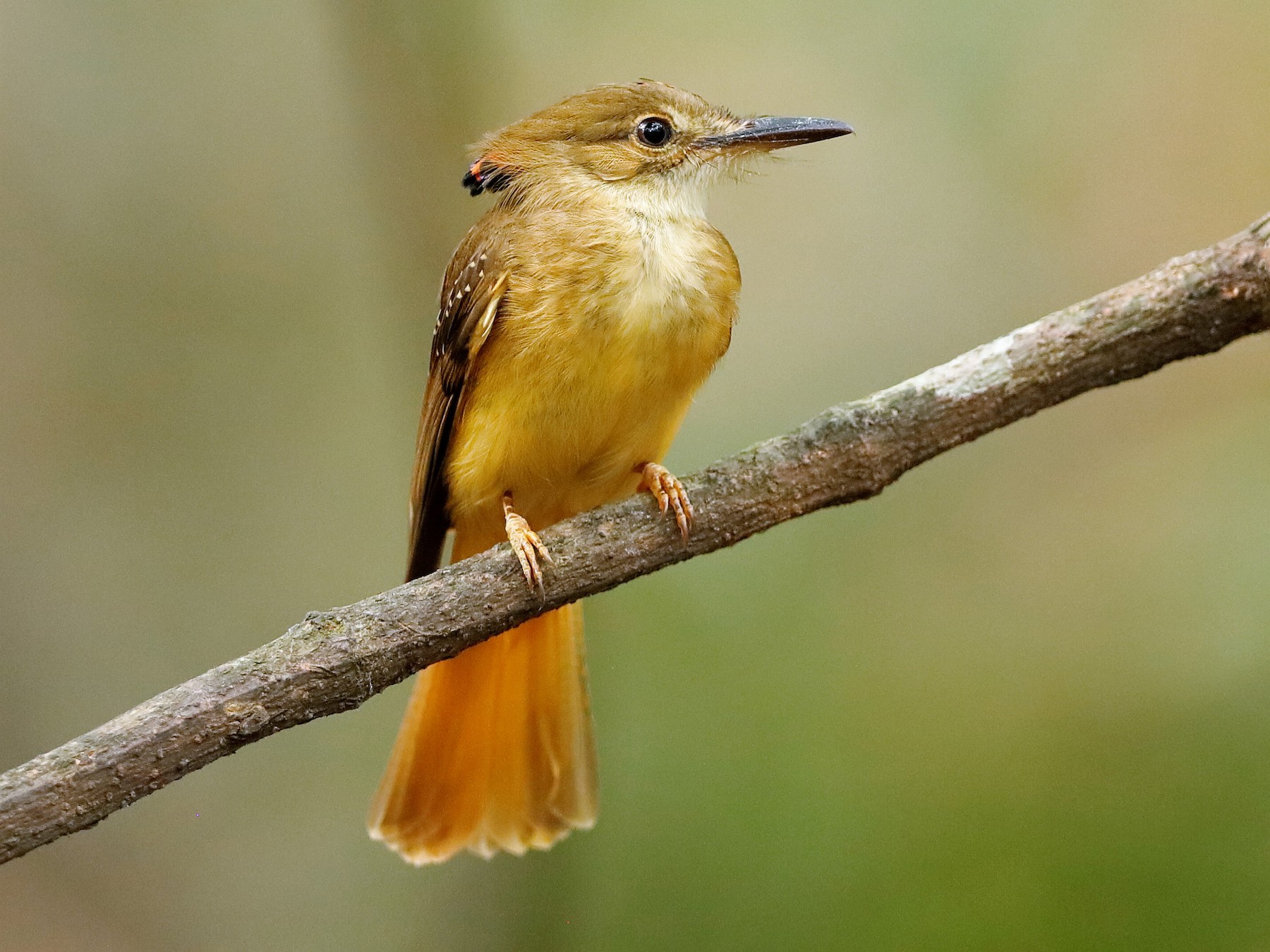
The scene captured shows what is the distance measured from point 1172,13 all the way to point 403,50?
1904 millimetres

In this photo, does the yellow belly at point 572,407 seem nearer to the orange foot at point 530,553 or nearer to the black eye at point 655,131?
the orange foot at point 530,553

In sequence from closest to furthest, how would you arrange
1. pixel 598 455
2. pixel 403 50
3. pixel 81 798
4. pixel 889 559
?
1. pixel 81 798
2. pixel 598 455
3. pixel 889 559
4. pixel 403 50

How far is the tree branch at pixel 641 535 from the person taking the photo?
1.74m

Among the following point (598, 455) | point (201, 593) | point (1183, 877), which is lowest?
point (1183, 877)

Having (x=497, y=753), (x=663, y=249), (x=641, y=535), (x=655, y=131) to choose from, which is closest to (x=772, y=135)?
(x=655, y=131)

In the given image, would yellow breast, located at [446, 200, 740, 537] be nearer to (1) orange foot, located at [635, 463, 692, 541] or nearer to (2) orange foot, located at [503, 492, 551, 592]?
(1) orange foot, located at [635, 463, 692, 541]

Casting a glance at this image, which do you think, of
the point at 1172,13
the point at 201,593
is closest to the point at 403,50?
the point at 201,593

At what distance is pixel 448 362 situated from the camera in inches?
99.4

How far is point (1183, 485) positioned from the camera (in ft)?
9.05

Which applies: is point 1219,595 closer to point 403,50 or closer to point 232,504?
point 403,50

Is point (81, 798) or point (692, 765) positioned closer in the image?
point (81, 798)

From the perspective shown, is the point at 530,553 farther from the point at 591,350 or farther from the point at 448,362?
the point at 448,362

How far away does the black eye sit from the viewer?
8.14 ft

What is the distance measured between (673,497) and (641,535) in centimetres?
9
